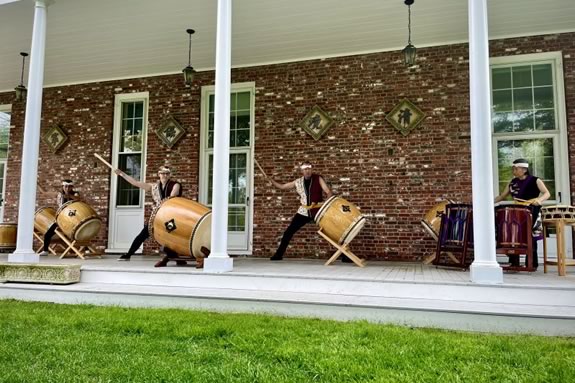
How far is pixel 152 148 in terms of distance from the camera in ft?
27.6

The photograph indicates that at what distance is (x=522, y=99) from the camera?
6.77 metres

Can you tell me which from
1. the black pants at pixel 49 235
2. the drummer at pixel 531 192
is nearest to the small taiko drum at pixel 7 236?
the black pants at pixel 49 235

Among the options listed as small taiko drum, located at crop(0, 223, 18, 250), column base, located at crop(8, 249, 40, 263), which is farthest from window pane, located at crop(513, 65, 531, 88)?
small taiko drum, located at crop(0, 223, 18, 250)

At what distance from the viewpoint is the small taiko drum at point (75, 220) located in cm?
672

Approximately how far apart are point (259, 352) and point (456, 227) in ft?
10.7

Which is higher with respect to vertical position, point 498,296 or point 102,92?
point 102,92

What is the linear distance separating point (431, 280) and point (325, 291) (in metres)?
1.01

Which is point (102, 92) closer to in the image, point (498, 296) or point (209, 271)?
point (209, 271)

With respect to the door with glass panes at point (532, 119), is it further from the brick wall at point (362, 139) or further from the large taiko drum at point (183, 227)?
the large taiko drum at point (183, 227)

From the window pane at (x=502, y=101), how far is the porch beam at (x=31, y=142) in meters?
6.58

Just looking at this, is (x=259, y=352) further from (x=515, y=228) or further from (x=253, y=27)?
(x=253, y=27)

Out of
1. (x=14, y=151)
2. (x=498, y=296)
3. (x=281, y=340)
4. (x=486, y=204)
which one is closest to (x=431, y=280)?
(x=498, y=296)

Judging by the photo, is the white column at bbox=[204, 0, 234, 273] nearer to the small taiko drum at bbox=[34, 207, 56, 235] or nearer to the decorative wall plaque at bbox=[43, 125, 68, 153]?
the small taiko drum at bbox=[34, 207, 56, 235]

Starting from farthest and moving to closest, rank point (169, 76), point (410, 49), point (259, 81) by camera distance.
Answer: point (169, 76) < point (259, 81) < point (410, 49)
